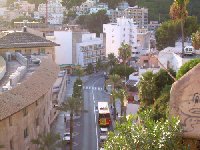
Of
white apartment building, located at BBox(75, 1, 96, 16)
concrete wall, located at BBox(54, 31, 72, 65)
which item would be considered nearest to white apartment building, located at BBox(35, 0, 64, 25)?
white apartment building, located at BBox(75, 1, 96, 16)

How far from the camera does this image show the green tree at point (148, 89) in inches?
1483

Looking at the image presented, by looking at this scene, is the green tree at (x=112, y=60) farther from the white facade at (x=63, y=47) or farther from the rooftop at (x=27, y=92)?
the rooftop at (x=27, y=92)

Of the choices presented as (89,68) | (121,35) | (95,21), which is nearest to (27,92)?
(89,68)

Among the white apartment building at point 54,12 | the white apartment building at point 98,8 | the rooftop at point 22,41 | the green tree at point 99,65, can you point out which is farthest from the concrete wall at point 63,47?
the white apartment building at point 98,8

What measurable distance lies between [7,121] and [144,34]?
257 feet

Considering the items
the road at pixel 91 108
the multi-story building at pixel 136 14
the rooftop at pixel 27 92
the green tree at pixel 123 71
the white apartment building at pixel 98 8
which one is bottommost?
the road at pixel 91 108

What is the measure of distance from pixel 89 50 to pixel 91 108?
115 feet

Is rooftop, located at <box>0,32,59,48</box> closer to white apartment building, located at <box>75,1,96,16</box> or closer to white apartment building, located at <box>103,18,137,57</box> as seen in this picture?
white apartment building, located at <box>103,18,137,57</box>

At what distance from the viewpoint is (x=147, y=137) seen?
1836 centimetres

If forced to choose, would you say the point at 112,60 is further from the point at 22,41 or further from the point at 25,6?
the point at 25,6

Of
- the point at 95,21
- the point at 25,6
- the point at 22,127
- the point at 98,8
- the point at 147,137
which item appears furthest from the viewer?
the point at 25,6

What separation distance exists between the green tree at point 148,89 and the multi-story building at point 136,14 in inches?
3458

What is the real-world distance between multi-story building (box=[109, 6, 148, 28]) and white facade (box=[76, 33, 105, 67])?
89.9ft

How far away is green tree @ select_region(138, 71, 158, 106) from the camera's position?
37656 millimetres
